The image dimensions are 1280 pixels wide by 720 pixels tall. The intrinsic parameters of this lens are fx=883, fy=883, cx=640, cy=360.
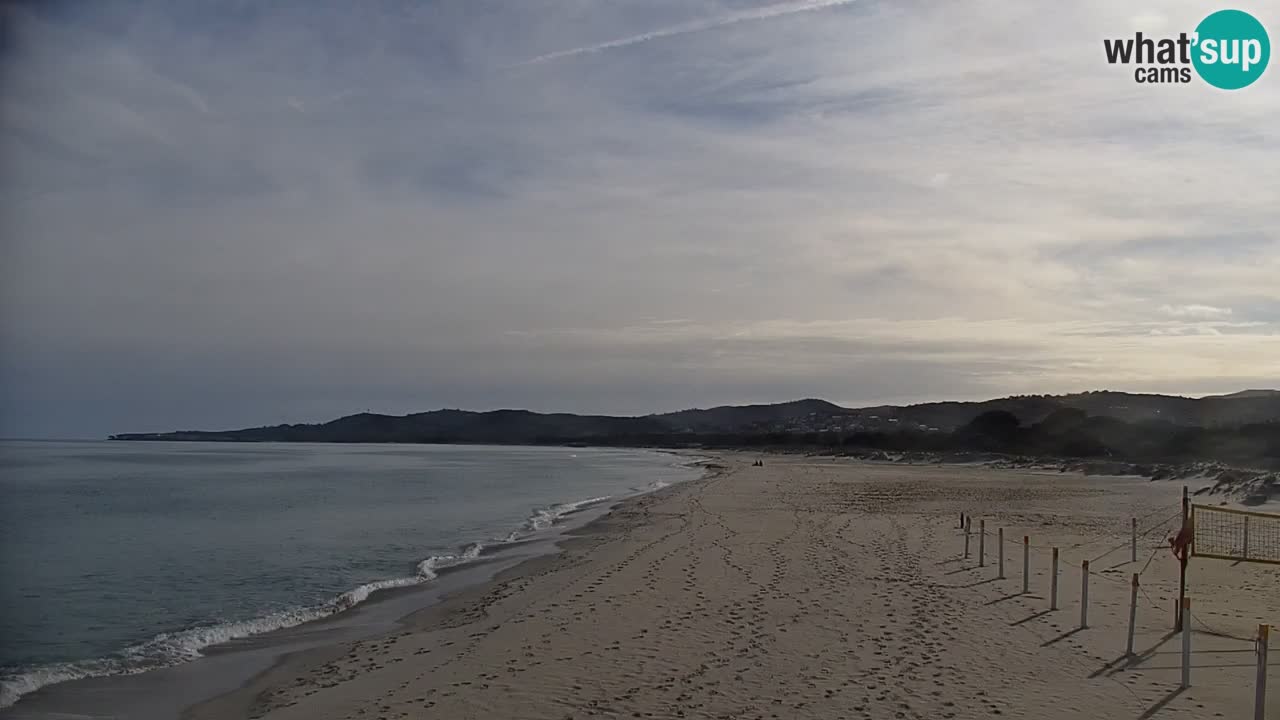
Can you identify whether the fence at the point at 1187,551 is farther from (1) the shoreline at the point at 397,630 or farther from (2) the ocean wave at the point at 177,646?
(2) the ocean wave at the point at 177,646

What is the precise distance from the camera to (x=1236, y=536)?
22.4 metres

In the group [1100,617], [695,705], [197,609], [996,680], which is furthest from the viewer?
[197,609]

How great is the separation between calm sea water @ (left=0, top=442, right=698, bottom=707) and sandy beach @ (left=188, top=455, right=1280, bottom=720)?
114 inches

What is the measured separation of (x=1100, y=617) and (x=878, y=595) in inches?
124

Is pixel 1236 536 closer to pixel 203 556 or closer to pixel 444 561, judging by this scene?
pixel 444 561

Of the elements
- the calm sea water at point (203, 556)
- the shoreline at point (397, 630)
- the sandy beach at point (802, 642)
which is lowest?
the calm sea water at point (203, 556)

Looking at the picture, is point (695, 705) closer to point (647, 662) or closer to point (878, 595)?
point (647, 662)

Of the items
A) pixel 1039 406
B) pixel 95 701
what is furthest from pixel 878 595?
pixel 1039 406

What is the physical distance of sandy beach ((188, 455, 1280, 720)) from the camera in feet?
29.7

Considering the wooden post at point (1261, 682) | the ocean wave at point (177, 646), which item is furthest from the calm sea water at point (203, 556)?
the wooden post at point (1261, 682)

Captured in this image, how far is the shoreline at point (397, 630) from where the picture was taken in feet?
32.9

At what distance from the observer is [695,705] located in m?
8.79

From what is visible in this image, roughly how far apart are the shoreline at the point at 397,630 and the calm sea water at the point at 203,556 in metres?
1.72

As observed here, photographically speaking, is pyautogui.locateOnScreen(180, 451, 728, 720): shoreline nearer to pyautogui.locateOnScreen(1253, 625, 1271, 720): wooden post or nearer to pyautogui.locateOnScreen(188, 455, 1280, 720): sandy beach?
pyautogui.locateOnScreen(188, 455, 1280, 720): sandy beach
